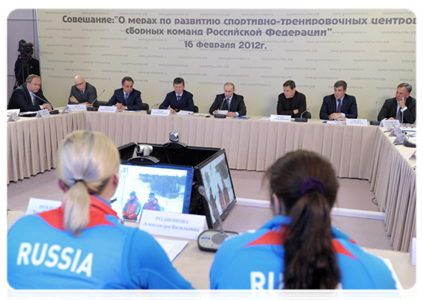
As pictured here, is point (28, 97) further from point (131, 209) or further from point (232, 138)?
point (131, 209)

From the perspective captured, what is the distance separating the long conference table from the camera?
11.6 ft

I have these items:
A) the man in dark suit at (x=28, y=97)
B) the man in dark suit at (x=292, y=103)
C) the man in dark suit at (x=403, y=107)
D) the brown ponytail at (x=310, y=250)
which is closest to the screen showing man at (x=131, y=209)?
the brown ponytail at (x=310, y=250)

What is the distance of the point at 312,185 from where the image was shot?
2.39 ft

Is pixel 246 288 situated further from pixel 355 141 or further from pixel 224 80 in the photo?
pixel 224 80

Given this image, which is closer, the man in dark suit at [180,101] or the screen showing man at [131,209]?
the screen showing man at [131,209]

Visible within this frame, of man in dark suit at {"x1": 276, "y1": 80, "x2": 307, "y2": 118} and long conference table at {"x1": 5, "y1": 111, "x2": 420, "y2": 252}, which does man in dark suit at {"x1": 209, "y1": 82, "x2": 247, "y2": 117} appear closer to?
→ man in dark suit at {"x1": 276, "y1": 80, "x2": 307, "y2": 118}

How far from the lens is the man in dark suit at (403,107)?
4.55 m

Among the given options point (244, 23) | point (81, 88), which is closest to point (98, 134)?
point (81, 88)

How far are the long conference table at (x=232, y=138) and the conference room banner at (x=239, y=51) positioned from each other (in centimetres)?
198

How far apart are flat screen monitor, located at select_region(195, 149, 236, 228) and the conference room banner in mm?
3687

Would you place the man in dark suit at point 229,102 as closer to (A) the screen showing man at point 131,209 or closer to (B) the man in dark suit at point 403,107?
(B) the man in dark suit at point 403,107

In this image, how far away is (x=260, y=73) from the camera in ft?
19.6

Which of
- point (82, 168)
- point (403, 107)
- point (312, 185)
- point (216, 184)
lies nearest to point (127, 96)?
point (216, 184)

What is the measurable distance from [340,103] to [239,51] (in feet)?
6.27
